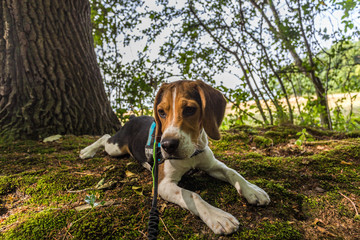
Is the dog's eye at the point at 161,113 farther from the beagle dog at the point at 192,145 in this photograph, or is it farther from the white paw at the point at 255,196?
the white paw at the point at 255,196

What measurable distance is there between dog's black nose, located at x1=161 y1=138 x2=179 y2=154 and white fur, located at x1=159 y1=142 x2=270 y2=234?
441 millimetres

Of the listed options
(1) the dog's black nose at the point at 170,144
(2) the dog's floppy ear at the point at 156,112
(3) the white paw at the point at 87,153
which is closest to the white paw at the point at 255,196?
(1) the dog's black nose at the point at 170,144

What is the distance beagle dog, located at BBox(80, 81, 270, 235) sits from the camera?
1.84m

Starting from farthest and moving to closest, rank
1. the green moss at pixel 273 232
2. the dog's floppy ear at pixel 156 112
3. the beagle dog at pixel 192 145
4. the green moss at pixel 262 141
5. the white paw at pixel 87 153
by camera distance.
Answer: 1. the green moss at pixel 262 141
2. the white paw at pixel 87 153
3. the dog's floppy ear at pixel 156 112
4. the beagle dog at pixel 192 145
5. the green moss at pixel 273 232

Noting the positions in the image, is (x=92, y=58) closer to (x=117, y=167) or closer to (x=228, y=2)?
(x=117, y=167)

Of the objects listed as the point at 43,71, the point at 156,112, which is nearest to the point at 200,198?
the point at 156,112

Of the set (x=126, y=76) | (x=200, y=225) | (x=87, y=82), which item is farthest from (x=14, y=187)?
(x=126, y=76)

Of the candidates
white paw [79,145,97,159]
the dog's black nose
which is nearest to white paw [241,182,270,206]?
the dog's black nose

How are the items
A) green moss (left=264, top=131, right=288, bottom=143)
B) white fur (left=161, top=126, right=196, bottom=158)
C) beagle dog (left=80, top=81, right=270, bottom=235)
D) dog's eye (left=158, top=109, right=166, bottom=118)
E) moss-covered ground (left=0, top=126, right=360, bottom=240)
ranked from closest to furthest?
moss-covered ground (left=0, top=126, right=360, bottom=240)
beagle dog (left=80, top=81, right=270, bottom=235)
white fur (left=161, top=126, right=196, bottom=158)
dog's eye (left=158, top=109, right=166, bottom=118)
green moss (left=264, top=131, right=288, bottom=143)

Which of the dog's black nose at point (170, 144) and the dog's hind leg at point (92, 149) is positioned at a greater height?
the dog's black nose at point (170, 144)

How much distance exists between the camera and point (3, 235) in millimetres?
1599

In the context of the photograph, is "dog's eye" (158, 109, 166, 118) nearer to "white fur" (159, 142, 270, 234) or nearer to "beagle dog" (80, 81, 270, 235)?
"beagle dog" (80, 81, 270, 235)

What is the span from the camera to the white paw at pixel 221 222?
5.24 ft

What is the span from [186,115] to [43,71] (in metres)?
3.71
